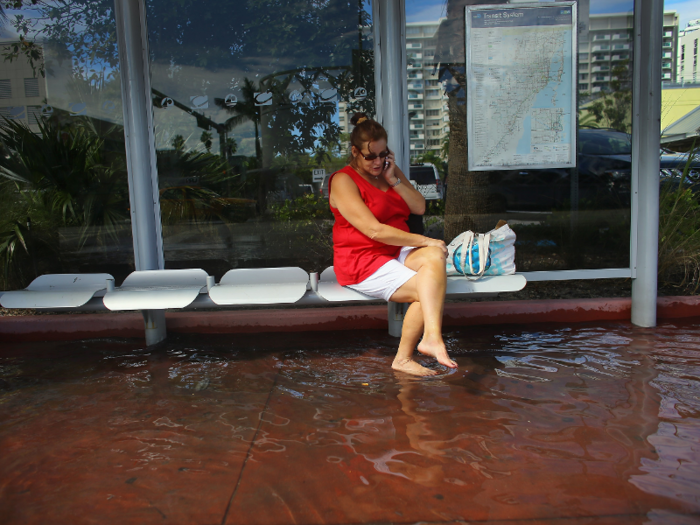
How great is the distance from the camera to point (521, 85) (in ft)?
13.5

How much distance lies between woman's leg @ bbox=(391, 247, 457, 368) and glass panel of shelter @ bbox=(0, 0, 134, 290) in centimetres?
254

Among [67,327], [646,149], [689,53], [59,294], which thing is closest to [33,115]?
[67,327]

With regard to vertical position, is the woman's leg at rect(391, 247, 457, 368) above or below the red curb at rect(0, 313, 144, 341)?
above

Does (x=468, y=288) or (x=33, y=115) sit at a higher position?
(x=33, y=115)

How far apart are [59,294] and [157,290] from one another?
1.93 feet

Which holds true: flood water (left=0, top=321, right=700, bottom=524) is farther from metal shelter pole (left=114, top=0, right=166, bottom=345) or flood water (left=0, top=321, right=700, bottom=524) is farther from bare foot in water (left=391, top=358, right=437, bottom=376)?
metal shelter pole (left=114, top=0, right=166, bottom=345)

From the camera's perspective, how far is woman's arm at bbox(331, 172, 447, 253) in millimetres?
3277

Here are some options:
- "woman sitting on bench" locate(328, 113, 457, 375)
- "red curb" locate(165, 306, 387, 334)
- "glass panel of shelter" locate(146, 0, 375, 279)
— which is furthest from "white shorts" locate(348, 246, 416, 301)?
"glass panel of shelter" locate(146, 0, 375, 279)

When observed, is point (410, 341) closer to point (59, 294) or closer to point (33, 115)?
point (59, 294)

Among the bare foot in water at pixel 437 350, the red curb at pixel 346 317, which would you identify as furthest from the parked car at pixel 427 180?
the bare foot in water at pixel 437 350

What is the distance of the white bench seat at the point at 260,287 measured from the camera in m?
3.38

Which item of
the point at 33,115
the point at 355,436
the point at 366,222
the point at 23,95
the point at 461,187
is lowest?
the point at 355,436

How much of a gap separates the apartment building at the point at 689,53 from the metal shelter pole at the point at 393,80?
261 cm

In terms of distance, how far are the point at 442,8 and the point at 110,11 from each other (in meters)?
2.52
